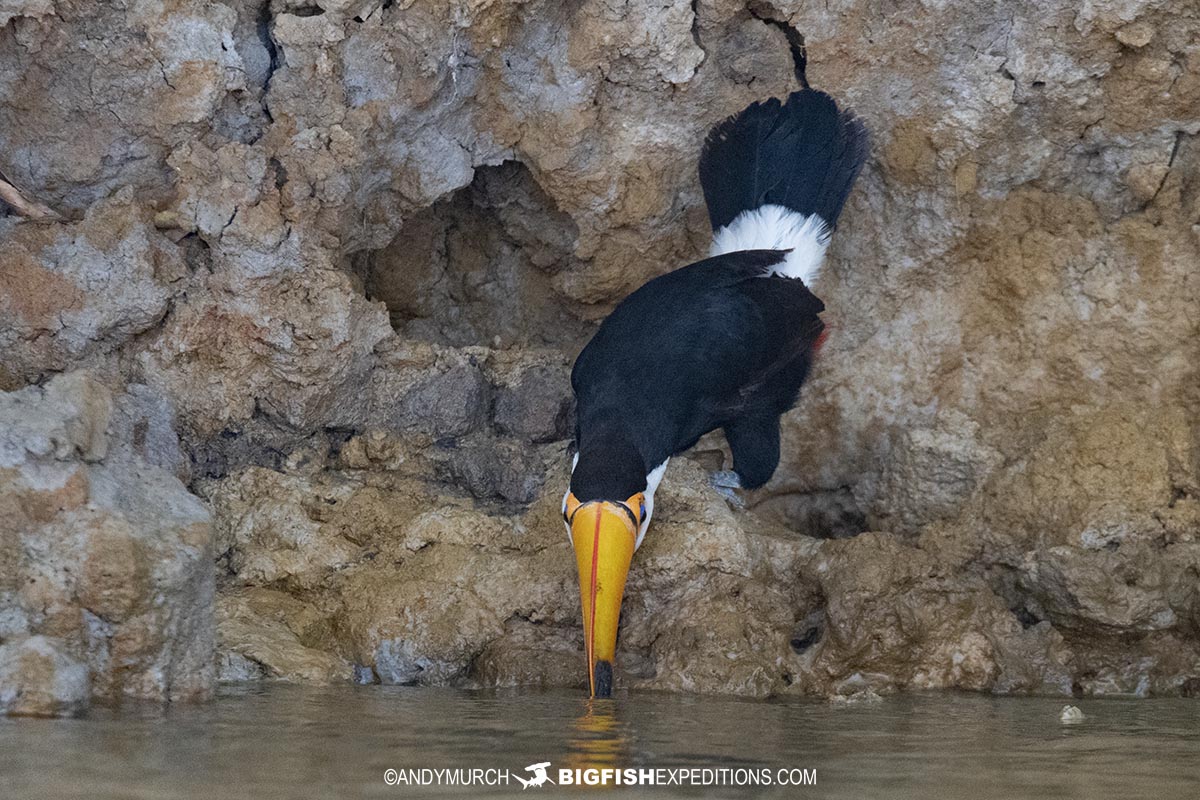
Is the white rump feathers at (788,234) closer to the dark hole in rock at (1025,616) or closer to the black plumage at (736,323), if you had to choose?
the black plumage at (736,323)

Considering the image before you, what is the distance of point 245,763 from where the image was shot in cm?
274

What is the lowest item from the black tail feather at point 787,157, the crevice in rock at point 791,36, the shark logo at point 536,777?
the shark logo at point 536,777

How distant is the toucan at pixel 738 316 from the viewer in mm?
5055

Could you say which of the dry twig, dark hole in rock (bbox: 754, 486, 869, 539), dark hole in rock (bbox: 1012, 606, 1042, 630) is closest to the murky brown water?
dark hole in rock (bbox: 1012, 606, 1042, 630)

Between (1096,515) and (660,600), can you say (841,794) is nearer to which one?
(660,600)

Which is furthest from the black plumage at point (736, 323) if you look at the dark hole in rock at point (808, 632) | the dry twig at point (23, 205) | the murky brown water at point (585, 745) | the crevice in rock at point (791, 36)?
the dry twig at point (23, 205)

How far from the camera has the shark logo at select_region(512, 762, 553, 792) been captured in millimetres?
2617

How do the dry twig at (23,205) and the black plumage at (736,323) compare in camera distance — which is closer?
the dry twig at (23,205)

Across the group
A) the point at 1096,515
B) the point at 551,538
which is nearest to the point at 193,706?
the point at 551,538

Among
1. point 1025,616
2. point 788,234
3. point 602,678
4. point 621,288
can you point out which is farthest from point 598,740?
point 621,288

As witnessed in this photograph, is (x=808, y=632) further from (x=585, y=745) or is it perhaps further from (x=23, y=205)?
(x=23, y=205)

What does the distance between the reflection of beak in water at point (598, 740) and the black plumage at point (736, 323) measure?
1402 millimetres

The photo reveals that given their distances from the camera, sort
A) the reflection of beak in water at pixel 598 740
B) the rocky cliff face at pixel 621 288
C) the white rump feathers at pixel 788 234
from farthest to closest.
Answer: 1. the white rump feathers at pixel 788 234
2. the rocky cliff face at pixel 621 288
3. the reflection of beak in water at pixel 598 740

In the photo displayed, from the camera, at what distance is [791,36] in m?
5.59
